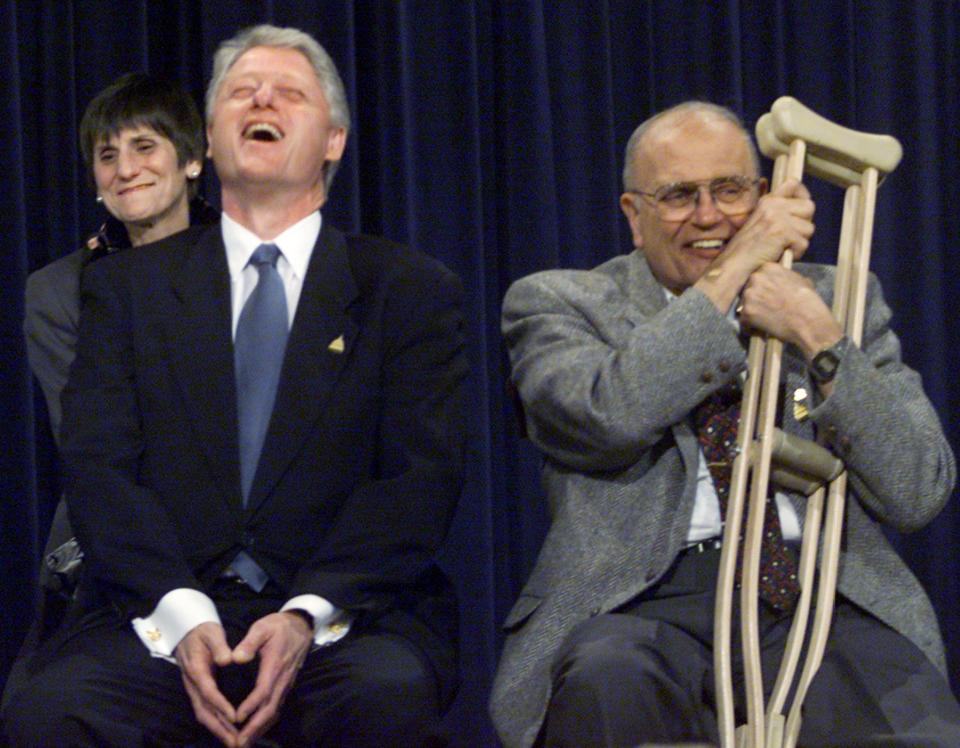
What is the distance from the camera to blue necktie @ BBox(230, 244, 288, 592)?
7.59 ft

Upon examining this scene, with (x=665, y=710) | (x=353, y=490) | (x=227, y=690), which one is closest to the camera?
(x=665, y=710)

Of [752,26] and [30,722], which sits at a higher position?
[752,26]

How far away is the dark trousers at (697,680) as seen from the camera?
1.96m

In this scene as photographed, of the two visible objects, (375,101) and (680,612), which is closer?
(680,612)

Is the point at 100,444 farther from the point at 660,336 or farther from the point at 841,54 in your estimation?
the point at 841,54

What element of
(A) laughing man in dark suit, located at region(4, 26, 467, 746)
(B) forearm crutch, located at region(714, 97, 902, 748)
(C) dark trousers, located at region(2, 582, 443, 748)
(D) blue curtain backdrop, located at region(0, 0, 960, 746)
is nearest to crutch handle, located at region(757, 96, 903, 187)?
(B) forearm crutch, located at region(714, 97, 902, 748)

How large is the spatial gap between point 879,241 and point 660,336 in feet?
4.92

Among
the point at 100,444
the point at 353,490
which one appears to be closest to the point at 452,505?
the point at 353,490

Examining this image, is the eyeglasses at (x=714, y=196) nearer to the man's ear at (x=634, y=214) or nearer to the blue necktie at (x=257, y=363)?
the man's ear at (x=634, y=214)

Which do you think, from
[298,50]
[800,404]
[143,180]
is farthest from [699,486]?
[143,180]

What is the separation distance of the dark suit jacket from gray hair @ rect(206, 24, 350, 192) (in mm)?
319

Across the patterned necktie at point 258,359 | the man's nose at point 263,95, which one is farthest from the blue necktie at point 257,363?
the man's nose at point 263,95

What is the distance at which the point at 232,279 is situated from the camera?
2.45 meters

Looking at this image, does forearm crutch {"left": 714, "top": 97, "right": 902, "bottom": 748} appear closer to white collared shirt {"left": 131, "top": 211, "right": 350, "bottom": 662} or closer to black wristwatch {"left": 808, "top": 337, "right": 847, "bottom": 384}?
black wristwatch {"left": 808, "top": 337, "right": 847, "bottom": 384}
